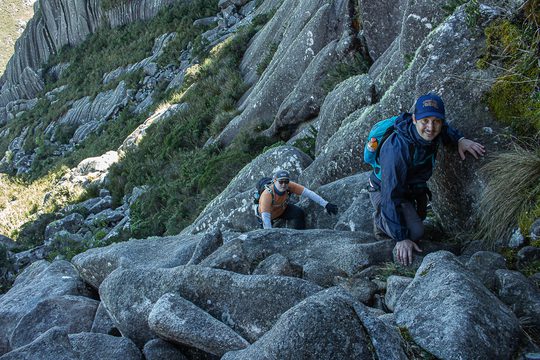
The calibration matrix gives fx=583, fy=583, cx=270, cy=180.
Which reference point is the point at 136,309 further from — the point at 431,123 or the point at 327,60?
the point at 327,60

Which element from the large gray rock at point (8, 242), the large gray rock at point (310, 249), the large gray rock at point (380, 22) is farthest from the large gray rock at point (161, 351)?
the large gray rock at point (8, 242)

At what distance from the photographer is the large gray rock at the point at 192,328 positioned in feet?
17.1

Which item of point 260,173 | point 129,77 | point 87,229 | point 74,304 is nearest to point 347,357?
point 74,304

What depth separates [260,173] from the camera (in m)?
12.2

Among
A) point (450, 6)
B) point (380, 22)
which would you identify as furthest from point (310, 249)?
point (380, 22)

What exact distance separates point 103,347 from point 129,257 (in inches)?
145

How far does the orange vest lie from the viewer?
372 inches

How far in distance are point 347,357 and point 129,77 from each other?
121ft

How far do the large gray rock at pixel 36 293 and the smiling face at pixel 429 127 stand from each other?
540 cm

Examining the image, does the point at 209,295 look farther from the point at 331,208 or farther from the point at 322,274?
the point at 331,208

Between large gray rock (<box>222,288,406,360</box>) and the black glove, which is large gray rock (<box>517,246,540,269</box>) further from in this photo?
the black glove

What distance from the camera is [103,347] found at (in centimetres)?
563

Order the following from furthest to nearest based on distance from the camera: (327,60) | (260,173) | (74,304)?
(327,60) < (260,173) < (74,304)

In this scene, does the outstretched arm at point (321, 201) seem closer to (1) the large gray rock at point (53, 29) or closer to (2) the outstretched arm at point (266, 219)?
(2) the outstretched arm at point (266, 219)
